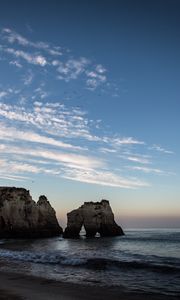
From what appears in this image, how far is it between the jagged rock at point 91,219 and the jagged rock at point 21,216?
5.87 meters

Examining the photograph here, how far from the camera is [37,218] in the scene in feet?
276

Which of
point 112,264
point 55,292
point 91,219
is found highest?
point 91,219

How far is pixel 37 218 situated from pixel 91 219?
469 inches

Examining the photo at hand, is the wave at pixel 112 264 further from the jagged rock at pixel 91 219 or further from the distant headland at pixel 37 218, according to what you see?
the jagged rock at pixel 91 219

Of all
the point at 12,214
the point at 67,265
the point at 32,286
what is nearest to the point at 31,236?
the point at 12,214

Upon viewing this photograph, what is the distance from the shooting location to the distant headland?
8025cm

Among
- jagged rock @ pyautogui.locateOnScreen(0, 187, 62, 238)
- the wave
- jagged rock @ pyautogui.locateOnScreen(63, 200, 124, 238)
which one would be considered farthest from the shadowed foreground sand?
jagged rock @ pyautogui.locateOnScreen(63, 200, 124, 238)

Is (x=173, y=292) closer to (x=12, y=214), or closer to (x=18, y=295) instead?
(x=18, y=295)

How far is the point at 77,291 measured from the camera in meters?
17.6

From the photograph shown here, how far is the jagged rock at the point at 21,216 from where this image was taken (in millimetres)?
79438

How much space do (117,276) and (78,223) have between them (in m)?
61.3

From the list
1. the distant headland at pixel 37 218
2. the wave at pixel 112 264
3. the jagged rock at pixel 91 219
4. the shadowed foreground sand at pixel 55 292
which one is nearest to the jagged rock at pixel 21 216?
the distant headland at pixel 37 218

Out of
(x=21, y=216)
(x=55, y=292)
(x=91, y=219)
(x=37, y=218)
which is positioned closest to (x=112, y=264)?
(x=55, y=292)

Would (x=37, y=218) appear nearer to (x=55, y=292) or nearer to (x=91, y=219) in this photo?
(x=91, y=219)
